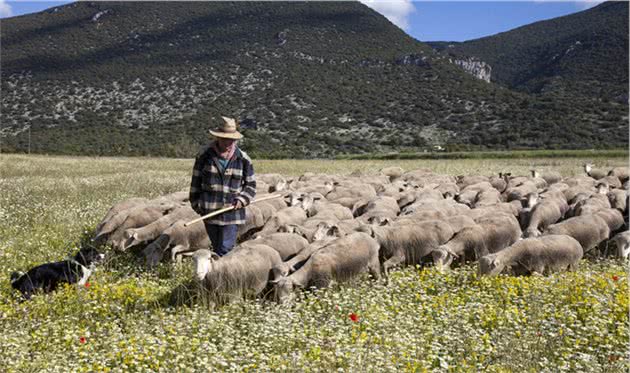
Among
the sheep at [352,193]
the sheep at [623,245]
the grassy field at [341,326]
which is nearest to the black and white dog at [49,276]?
the grassy field at [341,326]

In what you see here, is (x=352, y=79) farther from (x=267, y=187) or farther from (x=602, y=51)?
(x=267, y=187)

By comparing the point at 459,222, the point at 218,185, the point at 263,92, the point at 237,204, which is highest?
the point at 263,92

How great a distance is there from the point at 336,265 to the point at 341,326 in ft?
6.72

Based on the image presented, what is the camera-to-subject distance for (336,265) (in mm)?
8320

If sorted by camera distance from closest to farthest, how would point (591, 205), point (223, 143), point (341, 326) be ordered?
point (341, 326)
point (223, 143)
point (591, 205)

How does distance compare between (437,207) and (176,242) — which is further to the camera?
(437,207)

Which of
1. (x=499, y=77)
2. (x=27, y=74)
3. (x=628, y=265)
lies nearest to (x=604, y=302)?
(x=628, y=265)

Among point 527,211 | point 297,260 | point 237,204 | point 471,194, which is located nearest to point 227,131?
point 237,204

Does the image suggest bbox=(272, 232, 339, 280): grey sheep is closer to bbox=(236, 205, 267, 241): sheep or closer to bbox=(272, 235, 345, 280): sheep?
bbox=(272, 235, 345, 280): sheep

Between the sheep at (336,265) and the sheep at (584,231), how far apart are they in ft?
12.4

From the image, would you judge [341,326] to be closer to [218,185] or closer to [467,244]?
[218,185]

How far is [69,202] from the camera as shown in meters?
16.0

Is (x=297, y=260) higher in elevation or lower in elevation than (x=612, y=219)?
lower

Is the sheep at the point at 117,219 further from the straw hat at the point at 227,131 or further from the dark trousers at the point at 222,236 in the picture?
the straw hat at the point at 227,131
